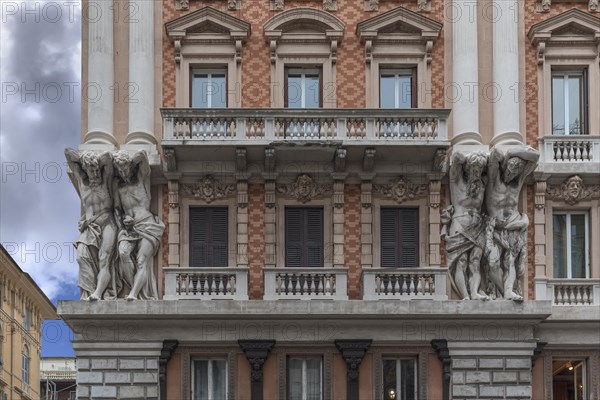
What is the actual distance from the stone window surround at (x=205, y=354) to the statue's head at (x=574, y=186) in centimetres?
995

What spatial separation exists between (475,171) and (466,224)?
1.44 m

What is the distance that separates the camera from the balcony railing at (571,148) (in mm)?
36781

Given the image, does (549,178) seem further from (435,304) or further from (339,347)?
(339,347)

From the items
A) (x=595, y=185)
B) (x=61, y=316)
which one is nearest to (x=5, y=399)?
(x=61, y=316)

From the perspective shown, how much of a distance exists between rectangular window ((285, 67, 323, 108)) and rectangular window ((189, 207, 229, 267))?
A: 3.70 meters

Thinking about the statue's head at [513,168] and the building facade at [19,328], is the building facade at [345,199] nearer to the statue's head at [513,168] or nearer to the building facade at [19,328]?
the statue's head at [513,168]

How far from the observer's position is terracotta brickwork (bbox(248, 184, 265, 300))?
36.1 m

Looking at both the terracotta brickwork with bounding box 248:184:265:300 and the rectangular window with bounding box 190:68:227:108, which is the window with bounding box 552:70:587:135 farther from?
the rectangular window with bounding box 190:68:227:108

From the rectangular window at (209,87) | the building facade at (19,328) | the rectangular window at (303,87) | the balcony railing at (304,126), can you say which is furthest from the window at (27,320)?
the balcony railing at (304,126)

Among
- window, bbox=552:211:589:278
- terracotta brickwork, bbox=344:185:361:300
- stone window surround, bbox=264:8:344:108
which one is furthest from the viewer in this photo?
stone window surround, bbox=264:8:344:108

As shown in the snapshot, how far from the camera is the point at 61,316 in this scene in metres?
34.9

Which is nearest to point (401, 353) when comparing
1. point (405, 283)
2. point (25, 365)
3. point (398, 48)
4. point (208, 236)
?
point (405, 283)

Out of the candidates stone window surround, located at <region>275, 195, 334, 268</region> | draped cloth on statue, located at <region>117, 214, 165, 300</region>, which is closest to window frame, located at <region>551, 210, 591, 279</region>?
stone window surround, located at <region>275, 195, 334, 268</region>

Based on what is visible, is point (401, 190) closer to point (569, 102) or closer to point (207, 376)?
point (569, 102)
